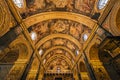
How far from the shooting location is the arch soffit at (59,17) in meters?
11.2

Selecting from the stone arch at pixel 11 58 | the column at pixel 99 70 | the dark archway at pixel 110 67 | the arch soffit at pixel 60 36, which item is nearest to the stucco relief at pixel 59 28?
the arch soffit at pixel 60 36

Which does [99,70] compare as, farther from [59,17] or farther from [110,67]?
[59,17]

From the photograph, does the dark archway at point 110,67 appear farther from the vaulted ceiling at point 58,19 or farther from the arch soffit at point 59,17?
the arch soffit at point 59,17

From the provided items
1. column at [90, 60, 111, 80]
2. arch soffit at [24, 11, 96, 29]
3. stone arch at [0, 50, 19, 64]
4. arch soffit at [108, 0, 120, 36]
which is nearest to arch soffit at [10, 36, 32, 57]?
arch soffit at [24, 11, 96, 29]

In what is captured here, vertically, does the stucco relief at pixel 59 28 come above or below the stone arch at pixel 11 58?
above

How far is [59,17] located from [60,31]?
9.40 ft

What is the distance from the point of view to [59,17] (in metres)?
13.1

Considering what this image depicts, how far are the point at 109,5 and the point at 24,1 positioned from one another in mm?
6985

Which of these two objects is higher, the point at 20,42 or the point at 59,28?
the point at 59,28

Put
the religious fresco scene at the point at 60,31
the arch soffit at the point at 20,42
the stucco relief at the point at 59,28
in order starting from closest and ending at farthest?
the religious fresco scene at the point at 60,31
the arch soffit at the point at 20,42
the stucco relief at the point at 59,28

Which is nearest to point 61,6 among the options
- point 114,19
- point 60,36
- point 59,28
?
point 59,28

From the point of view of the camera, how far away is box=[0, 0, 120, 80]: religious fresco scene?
314 inches

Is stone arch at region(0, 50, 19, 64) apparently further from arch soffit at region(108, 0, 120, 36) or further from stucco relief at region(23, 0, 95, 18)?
arch soffit at region(108, 0, 120, 36)

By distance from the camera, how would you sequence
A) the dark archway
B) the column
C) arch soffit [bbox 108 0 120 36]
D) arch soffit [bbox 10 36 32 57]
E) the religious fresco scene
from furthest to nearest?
1. the dark archway
2. the column
3. arch soffit [bbox 10 36 32 57]
4. the religious fresco scene
5. arch soffit [bbox 108 0 120 36]
